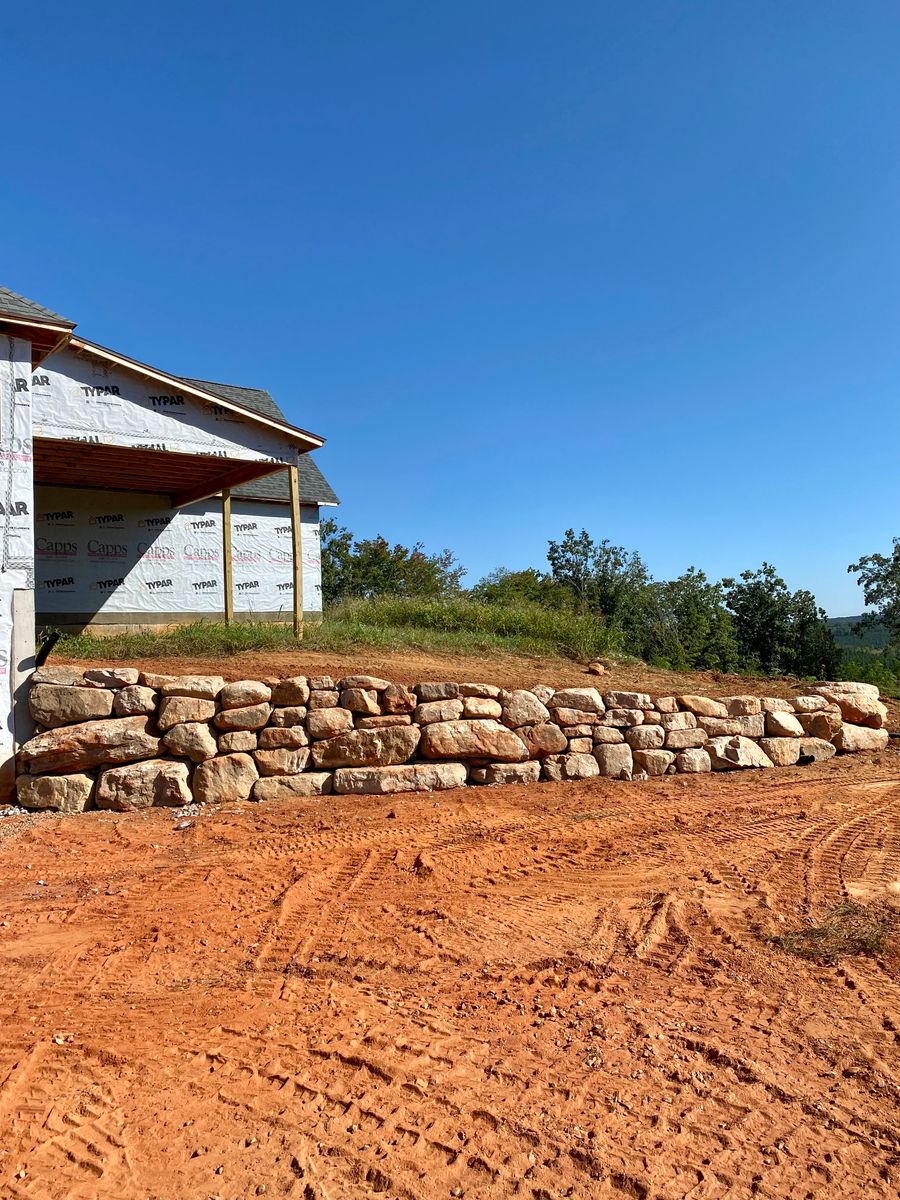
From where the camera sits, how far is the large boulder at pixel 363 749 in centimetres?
780

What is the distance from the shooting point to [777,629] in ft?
78.2

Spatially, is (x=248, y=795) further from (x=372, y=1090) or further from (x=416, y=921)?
(x=372, y=1090)

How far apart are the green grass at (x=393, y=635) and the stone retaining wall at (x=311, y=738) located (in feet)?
8.00

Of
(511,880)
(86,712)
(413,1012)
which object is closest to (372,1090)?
(413,1012)

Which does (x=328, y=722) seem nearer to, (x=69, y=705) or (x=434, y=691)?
(x=434, y=691)

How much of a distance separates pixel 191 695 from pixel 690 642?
17.4m

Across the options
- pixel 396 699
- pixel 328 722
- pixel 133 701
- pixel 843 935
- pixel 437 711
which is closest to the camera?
pixel 843 935

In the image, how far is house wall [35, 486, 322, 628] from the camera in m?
15.2

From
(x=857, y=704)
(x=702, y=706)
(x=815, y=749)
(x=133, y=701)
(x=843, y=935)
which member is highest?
(x=133, y=701)

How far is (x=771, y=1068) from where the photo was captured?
10.6 feet

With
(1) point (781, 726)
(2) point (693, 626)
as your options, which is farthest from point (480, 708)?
(2) point (693, 626)

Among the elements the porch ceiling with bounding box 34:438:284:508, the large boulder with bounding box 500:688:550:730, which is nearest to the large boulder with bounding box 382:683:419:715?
the large boulder with bounding box 500:688:550:730

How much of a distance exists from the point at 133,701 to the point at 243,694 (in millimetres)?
1018

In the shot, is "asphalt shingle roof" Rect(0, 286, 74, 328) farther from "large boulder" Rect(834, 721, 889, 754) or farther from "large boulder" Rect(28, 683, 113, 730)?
"large boulder" Rect(834, 721, 889, 754)
